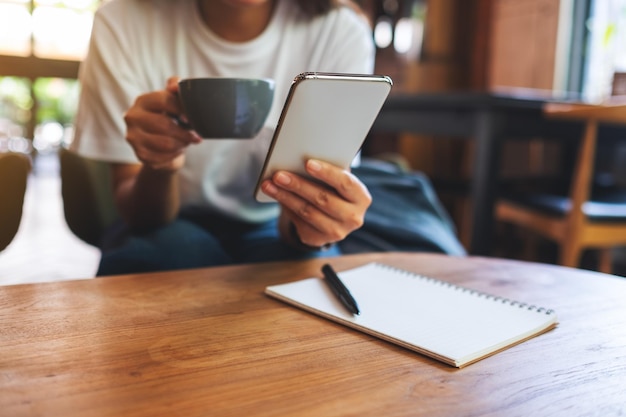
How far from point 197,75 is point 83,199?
1.08 ft

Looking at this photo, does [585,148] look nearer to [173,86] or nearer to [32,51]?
[173,86]

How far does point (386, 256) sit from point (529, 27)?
297 centimetres

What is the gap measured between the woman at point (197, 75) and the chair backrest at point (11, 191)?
0.48ft

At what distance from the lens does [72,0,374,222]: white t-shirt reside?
987 mm

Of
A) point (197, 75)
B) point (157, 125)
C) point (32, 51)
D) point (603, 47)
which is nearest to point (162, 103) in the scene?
point (157, 125)

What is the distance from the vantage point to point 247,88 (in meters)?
0.65

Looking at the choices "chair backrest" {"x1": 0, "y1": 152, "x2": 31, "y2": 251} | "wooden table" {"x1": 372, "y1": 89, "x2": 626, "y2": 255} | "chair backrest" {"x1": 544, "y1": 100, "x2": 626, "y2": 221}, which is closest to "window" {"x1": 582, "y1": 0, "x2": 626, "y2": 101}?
"wooden table" {"x1": 372, "y1": 89, "x2": 626, "y2": 255}

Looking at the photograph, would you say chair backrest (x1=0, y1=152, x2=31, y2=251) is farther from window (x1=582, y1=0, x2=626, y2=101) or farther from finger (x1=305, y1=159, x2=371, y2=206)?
window (x1=582, y1=0, x2=626, y2=101)

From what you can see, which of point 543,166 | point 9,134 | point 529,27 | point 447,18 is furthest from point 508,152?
point 9,134

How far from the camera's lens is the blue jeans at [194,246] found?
873mm

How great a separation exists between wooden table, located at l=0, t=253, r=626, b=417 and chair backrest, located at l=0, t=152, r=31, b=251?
0.16m

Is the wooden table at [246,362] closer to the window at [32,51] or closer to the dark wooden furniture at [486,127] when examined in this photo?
the dark wooden furniture at [486,127]

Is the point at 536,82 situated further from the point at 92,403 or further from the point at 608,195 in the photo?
the point at 92,403

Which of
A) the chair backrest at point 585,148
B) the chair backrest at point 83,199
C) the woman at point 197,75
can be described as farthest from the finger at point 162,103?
the chair backrest at point 585,148
